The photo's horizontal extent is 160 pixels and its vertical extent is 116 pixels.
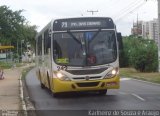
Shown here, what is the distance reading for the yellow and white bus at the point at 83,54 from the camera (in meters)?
20.4

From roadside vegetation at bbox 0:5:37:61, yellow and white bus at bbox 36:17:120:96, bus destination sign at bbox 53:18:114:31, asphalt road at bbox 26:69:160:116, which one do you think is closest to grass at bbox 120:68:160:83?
bus destination sign at bbox 53:18:114:31

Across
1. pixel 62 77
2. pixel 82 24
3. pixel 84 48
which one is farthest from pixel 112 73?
pixel 82 24

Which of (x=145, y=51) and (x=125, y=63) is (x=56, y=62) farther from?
(x=125, y=63)

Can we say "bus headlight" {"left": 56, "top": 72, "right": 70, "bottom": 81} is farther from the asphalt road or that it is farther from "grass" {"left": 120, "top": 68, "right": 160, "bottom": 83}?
"grass" {"left": 120, "top": 68, "right": 160, "bottom": 83}

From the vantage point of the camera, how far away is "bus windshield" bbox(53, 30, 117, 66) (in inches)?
809

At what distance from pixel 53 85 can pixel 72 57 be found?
1357 mm

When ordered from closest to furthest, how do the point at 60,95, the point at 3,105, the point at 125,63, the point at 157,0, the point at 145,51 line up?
1. the point at 3,105
2. the point at 60,95
3. the point at 157,0
4. the point at 145,51
5. the point at 125,63

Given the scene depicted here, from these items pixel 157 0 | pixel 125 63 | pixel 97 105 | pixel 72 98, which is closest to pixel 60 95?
pixel 72 98

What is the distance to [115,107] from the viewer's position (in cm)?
1694

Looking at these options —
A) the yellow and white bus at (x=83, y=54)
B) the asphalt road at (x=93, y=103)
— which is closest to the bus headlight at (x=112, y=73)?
the yellow and white bus at (x=83, y=54)

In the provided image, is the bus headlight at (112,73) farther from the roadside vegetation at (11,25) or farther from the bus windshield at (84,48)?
the roadside vegetation at (11,25)

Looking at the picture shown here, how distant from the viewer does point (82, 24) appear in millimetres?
21125

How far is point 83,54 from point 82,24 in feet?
A: 4.24

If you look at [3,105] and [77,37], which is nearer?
[3,105]
